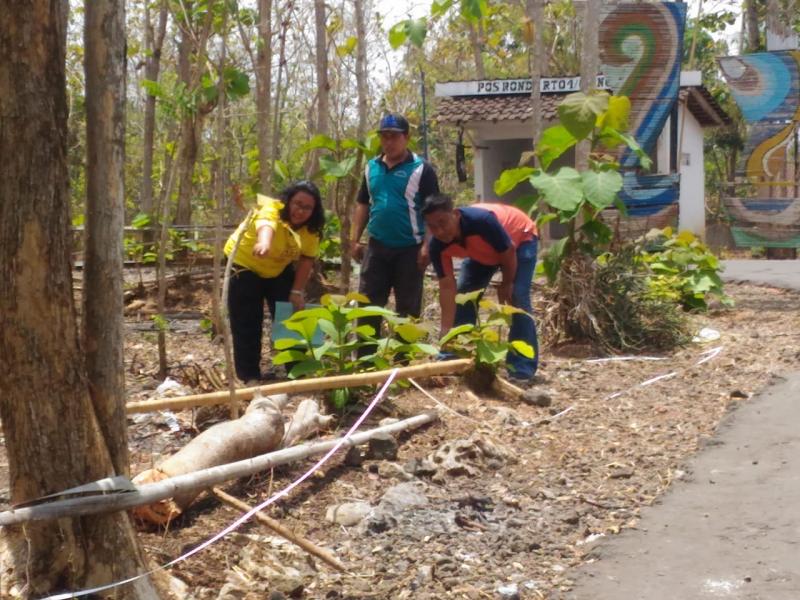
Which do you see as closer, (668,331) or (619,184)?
(619,184)

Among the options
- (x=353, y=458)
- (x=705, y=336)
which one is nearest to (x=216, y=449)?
(x=353, y=458)

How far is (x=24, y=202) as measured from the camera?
346cm

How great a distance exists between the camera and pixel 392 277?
27.1 feet

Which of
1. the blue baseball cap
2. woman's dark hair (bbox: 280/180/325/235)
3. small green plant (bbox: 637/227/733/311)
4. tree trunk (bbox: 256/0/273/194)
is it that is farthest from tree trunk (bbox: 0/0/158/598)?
small green plant (bbox: 637/227/733/311)

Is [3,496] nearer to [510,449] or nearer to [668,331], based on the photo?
[510,449]

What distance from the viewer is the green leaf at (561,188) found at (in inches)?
358

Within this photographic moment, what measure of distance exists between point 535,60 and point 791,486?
8621mm

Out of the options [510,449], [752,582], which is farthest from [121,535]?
[510,449]

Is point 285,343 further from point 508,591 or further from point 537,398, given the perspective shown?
point 508,591

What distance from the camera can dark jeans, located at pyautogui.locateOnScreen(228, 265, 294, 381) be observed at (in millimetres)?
7809

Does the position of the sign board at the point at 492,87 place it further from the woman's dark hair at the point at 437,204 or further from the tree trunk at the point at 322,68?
the woman's dark hair at the point at 437,204

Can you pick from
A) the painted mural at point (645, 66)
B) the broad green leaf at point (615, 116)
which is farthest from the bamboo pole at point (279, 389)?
the painted mural at point (645, 66)

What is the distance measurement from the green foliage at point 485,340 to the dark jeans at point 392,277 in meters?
0.53

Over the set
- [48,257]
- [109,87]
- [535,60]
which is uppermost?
[535,60]
